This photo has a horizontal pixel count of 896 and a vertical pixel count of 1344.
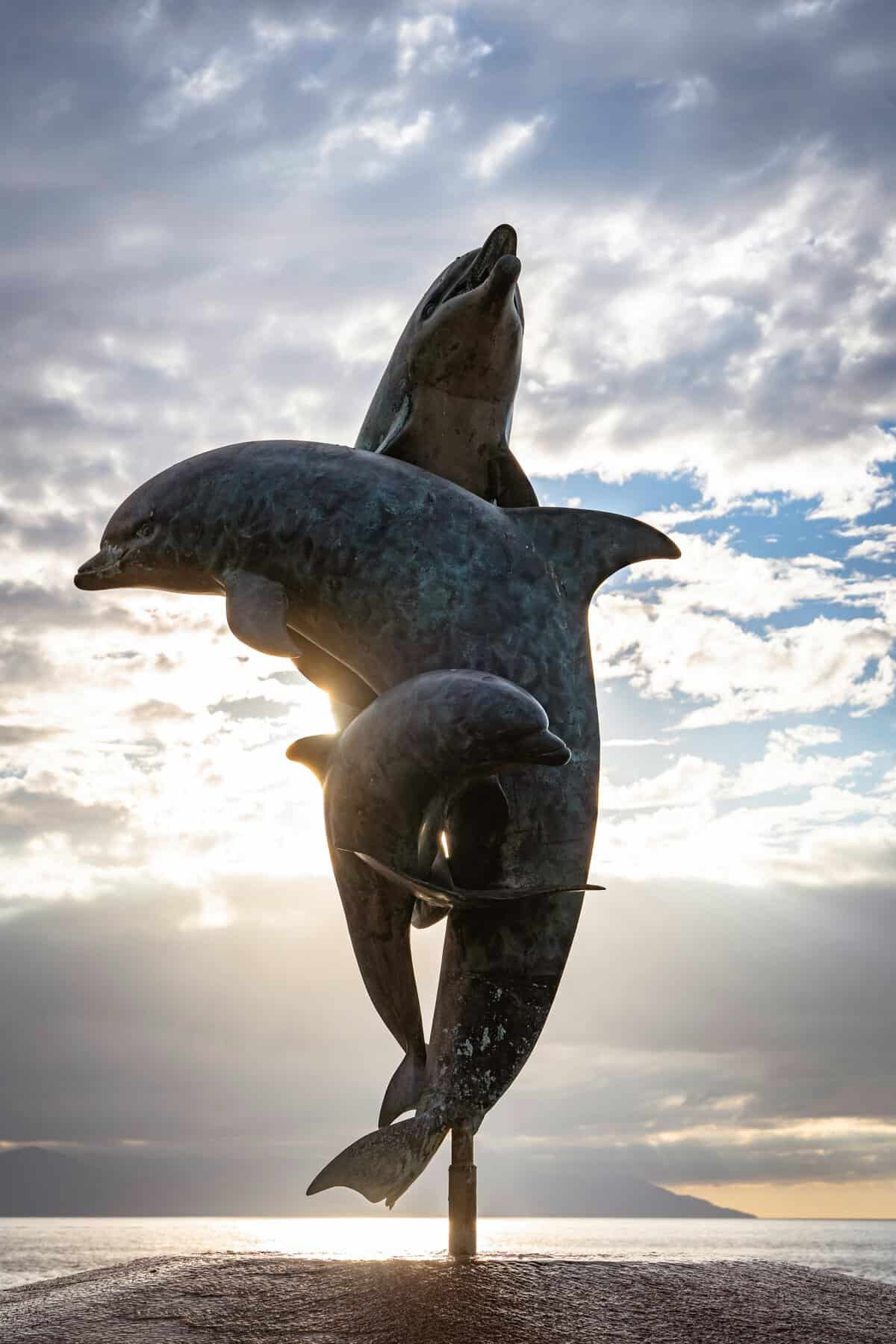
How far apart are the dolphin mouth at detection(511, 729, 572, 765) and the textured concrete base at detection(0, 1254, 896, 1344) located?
2633 millimetres

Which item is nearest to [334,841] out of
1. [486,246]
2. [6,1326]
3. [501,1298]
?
[501,1298]

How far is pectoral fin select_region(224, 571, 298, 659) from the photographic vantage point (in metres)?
7.43

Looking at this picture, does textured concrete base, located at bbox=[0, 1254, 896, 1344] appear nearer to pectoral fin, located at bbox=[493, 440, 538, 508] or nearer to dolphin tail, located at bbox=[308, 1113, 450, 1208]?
dolphin tail, located at bbox=[308, 1113, 450, 1208]

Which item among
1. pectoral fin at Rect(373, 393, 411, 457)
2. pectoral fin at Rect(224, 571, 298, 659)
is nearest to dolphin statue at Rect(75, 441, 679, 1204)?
pectoral fin at Rect(224, 571, 298, 659)

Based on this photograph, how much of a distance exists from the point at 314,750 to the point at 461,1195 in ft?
9.01

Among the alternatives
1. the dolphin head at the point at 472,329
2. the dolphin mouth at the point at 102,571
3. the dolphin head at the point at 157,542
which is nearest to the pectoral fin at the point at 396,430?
the dolphin head at the point at 472,329

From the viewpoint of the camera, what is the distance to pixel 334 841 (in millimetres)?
7031

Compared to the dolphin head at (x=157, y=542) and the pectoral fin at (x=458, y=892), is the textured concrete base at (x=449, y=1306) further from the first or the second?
the dolphin head at (x=157, y=542)

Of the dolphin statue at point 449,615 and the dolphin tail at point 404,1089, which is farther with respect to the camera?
the dolphin tail at point 404,1089

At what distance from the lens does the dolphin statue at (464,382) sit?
8281 mm

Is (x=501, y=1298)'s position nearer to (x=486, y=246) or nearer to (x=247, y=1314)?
(x=247, y=1314)

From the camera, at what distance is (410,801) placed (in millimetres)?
6762

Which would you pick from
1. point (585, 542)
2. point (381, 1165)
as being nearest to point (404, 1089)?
point (381, 1165)

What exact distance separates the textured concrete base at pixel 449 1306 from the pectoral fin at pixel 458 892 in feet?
6.18
